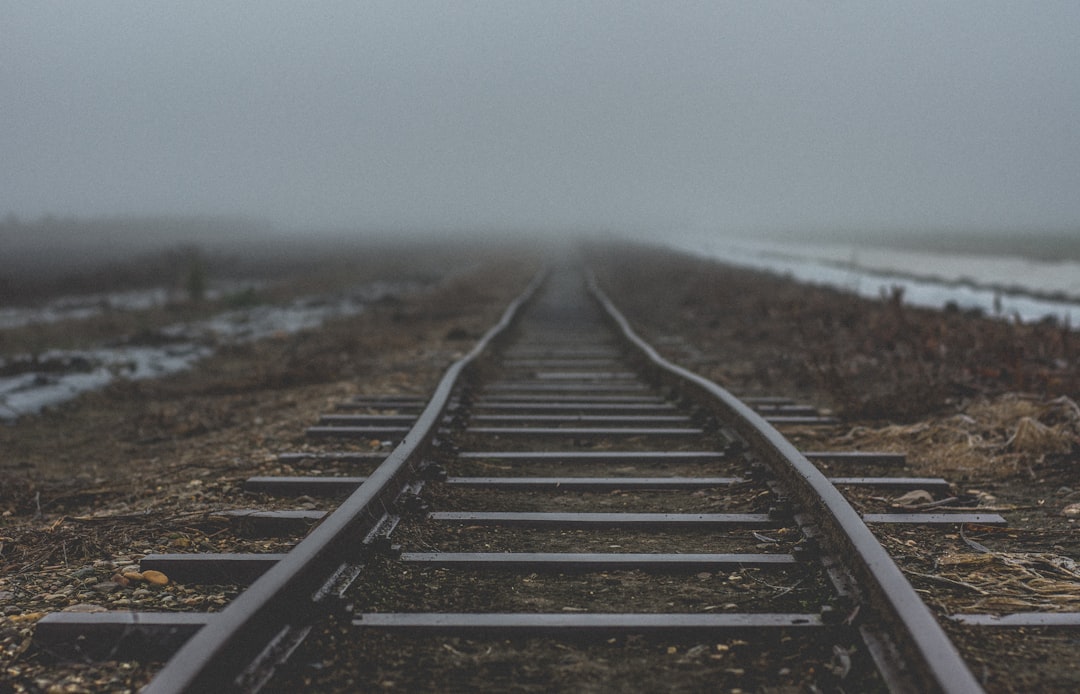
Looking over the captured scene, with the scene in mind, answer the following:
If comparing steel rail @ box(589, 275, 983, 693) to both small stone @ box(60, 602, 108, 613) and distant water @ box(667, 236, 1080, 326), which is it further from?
distant water @ box(667, 236, 1080, 326)

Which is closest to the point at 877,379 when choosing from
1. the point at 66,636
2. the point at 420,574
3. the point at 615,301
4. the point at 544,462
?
the point at 544,462

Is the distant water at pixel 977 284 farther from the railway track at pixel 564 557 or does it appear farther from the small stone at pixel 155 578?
the small stone at pixel 155 578

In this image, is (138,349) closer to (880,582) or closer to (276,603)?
(276,603)

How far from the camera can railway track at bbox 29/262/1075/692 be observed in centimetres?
260

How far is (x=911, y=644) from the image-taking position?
7.84 feet

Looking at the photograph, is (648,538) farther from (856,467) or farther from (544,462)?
(856,467)

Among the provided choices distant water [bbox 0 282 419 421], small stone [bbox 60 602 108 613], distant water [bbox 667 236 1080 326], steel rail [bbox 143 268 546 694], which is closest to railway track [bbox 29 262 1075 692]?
steel rail [bbox 143 268 546 694]

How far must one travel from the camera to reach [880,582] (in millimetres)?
2711

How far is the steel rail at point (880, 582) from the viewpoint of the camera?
7.39ft

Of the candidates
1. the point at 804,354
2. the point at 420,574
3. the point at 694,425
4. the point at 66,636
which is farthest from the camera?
the point at 804,354

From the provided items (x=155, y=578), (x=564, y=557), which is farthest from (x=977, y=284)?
(x=155, y=578)

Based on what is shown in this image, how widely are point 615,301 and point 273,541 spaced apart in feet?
48.4

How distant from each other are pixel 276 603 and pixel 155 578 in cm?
91

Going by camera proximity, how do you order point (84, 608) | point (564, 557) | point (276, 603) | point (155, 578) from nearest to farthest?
point (276, 603) < point (84, 608) < point (155, 578) < point (564, 557)
